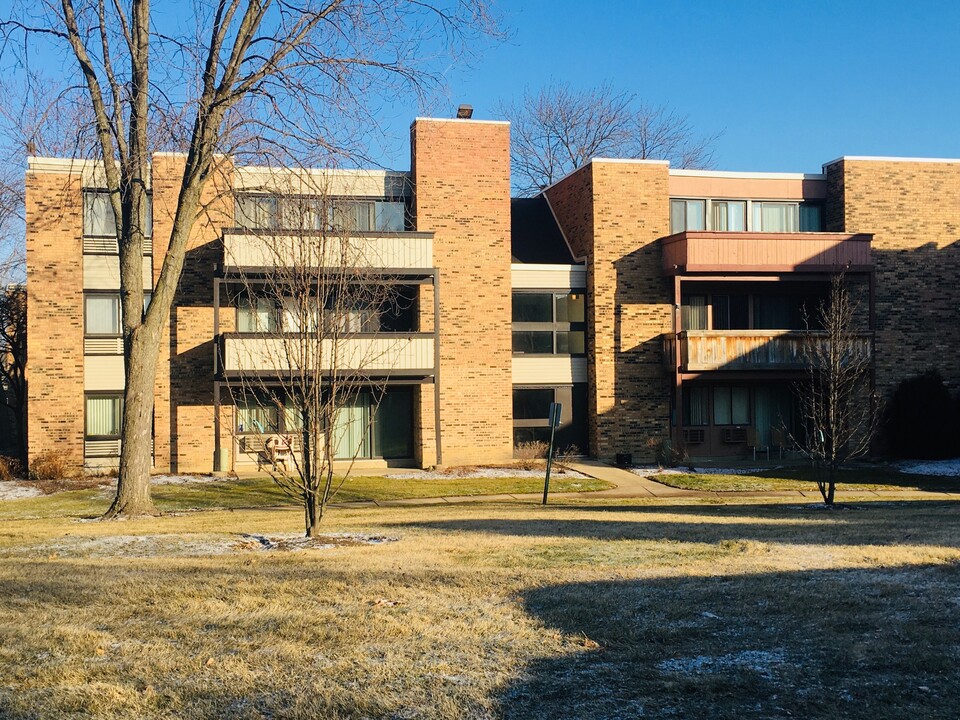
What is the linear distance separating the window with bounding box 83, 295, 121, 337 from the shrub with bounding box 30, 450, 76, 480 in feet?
11.6

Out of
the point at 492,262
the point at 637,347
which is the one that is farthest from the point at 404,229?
the point at 637,347

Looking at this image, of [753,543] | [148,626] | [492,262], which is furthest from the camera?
[492,262]

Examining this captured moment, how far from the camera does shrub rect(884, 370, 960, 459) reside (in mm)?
30797

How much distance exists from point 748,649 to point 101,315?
25.8 meters

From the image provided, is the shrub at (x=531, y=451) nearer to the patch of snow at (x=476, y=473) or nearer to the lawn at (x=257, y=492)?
the patch of snow at (x=476, y=473)

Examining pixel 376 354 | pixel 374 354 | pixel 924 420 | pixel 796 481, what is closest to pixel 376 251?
pixel 376 354

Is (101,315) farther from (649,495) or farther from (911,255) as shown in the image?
(911,255)

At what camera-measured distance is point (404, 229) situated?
30.4 m

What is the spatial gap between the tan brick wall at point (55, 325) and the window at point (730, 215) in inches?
749

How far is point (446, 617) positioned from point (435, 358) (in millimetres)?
21130

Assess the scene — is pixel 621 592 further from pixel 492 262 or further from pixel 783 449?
pixel 783 449

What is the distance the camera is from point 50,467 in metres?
27.6

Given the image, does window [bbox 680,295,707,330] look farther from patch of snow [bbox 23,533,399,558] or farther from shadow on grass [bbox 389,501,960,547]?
patch of snow [bbox 23,533,399,558]

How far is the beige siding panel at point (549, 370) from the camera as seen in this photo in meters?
31.2
